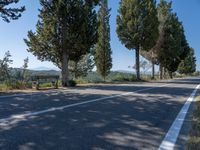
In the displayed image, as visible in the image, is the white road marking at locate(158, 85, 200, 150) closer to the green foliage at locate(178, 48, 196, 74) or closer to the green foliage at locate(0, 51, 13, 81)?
the green foliage at locate(0, 51, 13, 81)

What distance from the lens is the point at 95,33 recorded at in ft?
87.2

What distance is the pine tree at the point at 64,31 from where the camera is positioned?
2520 cm

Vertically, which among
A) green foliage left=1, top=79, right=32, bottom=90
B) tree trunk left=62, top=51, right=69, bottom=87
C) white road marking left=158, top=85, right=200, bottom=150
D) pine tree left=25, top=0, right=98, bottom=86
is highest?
pine tree left=25, top=0, right=98, bottom=86

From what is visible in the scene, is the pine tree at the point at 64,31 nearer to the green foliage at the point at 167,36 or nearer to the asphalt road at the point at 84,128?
the asphalt road at the point at 84,128

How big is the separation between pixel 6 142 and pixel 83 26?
65.8 ft

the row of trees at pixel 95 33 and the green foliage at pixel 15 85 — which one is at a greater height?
the row of trees at pixel 95 33

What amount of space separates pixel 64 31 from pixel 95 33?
2.44 m

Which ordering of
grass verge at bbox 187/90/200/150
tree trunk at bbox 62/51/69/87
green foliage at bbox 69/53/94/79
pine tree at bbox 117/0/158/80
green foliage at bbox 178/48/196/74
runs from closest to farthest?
grass verge at bbox 187/90/200/150
tree trunk at bbox 62/51/69/87
pine tree at bbox 117/0/158/80
green foliage at bbox 69/53/94/79
green foliage at bbox 178/48/196/74

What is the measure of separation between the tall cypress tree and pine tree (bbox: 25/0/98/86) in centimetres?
1794

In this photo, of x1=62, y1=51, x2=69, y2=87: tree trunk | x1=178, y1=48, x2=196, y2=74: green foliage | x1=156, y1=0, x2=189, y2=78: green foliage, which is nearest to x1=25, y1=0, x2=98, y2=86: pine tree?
x1=62, y1=51, x2=69, y2=87: tree trunk

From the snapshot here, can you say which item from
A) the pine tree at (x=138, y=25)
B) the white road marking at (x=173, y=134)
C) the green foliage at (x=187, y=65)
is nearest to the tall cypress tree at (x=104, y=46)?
the pine tree at (x=138, y=25)

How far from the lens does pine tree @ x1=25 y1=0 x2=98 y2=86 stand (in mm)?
25203

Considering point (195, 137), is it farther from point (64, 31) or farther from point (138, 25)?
point (138, 25)

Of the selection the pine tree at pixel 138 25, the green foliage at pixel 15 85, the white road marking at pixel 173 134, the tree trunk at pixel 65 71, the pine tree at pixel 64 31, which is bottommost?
the white road marking at pixel 173 134
